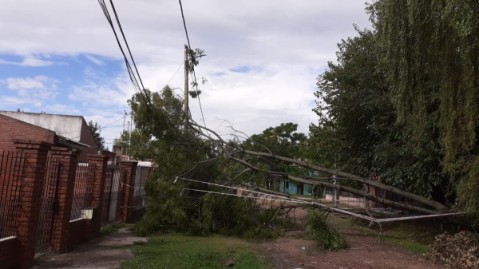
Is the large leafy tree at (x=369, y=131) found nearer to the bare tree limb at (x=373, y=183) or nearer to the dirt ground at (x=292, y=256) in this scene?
the bare tree limb at (x=373, y=183)

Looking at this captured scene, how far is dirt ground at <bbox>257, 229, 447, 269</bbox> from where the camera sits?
11.5 m

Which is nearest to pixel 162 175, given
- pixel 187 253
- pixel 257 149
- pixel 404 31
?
pixel 257 149

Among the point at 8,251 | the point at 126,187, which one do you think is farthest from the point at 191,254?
the point at 126,187

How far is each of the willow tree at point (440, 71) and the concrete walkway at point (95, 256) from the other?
6925 millimetres

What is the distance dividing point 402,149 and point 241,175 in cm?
551

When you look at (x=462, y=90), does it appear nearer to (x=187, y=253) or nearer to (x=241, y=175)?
(x=187, y=253)

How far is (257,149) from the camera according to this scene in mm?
17266

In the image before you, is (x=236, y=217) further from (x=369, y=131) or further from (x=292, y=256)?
(x=369, y=131)

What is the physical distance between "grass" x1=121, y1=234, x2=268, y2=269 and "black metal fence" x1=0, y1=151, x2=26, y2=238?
7.09 ft

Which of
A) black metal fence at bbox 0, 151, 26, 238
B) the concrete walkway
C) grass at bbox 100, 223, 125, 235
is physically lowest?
the concrete walkway


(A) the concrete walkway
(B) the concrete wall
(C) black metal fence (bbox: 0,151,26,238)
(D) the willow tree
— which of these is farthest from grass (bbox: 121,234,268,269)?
(B) the concrete wall

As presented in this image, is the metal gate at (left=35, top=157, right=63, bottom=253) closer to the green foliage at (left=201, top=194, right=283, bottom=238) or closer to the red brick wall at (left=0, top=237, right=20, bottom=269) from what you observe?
the red brick wall at (left=0, top=237, right=20, bottom=269)

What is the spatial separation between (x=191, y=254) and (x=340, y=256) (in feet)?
13.1

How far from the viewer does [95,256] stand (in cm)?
1041
